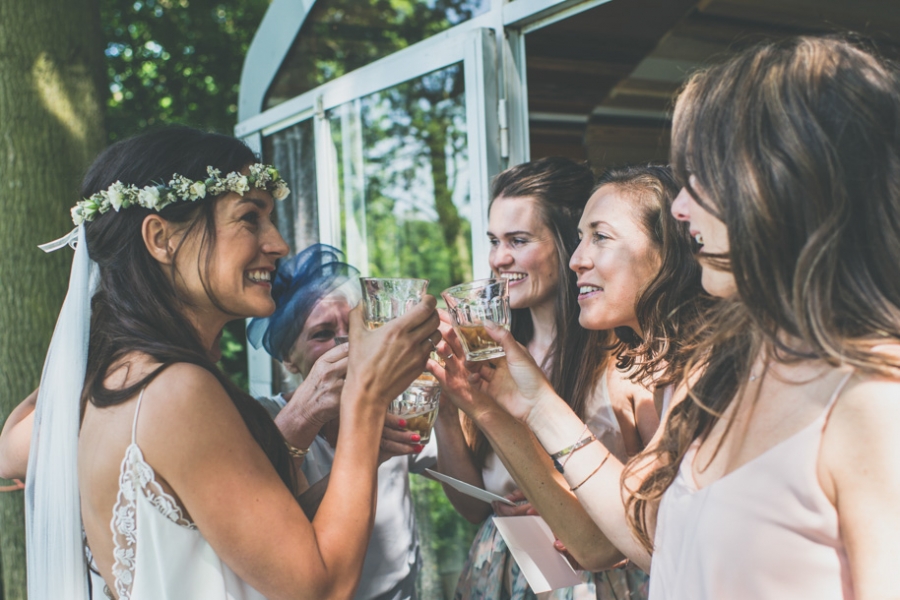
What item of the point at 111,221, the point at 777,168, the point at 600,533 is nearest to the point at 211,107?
the point at 111,221

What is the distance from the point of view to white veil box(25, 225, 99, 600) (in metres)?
1.74

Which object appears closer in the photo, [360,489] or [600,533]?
[360,489]

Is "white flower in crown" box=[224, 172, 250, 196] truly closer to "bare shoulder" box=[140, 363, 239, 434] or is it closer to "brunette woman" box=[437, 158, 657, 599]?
"bare shoulder" box=[140, 363, 239, 434]

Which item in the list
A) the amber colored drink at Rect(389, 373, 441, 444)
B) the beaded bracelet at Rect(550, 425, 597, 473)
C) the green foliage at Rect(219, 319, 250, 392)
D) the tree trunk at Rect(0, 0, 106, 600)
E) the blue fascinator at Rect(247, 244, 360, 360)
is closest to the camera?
the beaded bracelet at Rect(550, 425, 597, 473)

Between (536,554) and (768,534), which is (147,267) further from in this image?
(768,534)

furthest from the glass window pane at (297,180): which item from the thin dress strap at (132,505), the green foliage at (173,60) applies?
the green foliage at (173,60)

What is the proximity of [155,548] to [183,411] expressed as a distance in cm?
29

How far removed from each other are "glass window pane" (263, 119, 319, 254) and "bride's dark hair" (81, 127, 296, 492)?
220 cm

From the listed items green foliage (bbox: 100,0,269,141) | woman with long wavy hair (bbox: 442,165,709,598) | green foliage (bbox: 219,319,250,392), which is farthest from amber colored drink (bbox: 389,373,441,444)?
green foliage (bbox: 100,0,269,141)

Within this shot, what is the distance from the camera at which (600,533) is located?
2.00m

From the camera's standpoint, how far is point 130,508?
1.55 m

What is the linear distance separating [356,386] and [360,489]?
220 mm

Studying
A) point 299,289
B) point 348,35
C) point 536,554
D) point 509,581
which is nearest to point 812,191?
point 536,554

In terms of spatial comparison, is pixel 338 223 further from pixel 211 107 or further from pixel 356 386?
pixel 211 107
